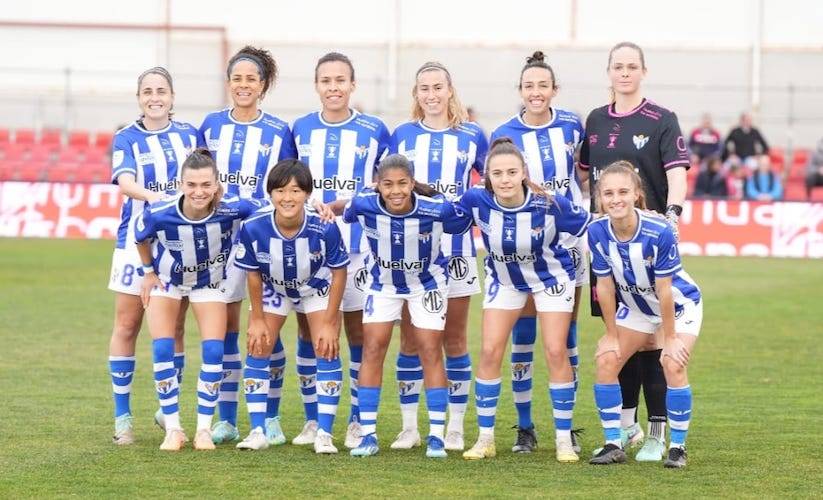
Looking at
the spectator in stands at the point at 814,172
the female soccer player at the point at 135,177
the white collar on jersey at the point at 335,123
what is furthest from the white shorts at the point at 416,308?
the spectator in stands at the point at 814,172

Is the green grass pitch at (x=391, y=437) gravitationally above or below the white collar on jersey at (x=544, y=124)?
below

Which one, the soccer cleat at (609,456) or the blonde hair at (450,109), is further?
the blonde hair at (450,109)

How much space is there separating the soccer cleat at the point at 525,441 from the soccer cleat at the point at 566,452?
11.8 inches

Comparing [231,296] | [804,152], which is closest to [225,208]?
[231,296]

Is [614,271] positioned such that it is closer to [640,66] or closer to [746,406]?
[640,66]

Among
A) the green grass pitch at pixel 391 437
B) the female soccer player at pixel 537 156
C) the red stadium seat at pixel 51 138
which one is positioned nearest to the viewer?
the green grass pitch at pixel 391 437

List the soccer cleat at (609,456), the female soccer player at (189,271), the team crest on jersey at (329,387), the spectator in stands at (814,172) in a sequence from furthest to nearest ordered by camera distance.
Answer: the spectator in stands at (814,172)
the team crest on jersey at (329,387)
the female soccer player at (189,271)
the soccer cleat at (609,456)

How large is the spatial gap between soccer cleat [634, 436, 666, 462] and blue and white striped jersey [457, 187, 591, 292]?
0.93m

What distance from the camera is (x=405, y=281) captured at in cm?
756

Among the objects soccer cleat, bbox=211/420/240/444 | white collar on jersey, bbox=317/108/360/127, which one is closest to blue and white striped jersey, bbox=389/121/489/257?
white collar on jersey, bbox=317/108/360/127

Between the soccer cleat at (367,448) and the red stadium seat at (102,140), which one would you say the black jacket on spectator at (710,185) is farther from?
the soccer cleat at (367,448)

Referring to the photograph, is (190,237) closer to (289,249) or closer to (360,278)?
(289,249)

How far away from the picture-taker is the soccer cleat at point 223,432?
7.93m

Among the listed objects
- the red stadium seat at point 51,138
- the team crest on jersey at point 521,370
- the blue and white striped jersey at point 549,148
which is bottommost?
the team crest on jersey at point 521,370
